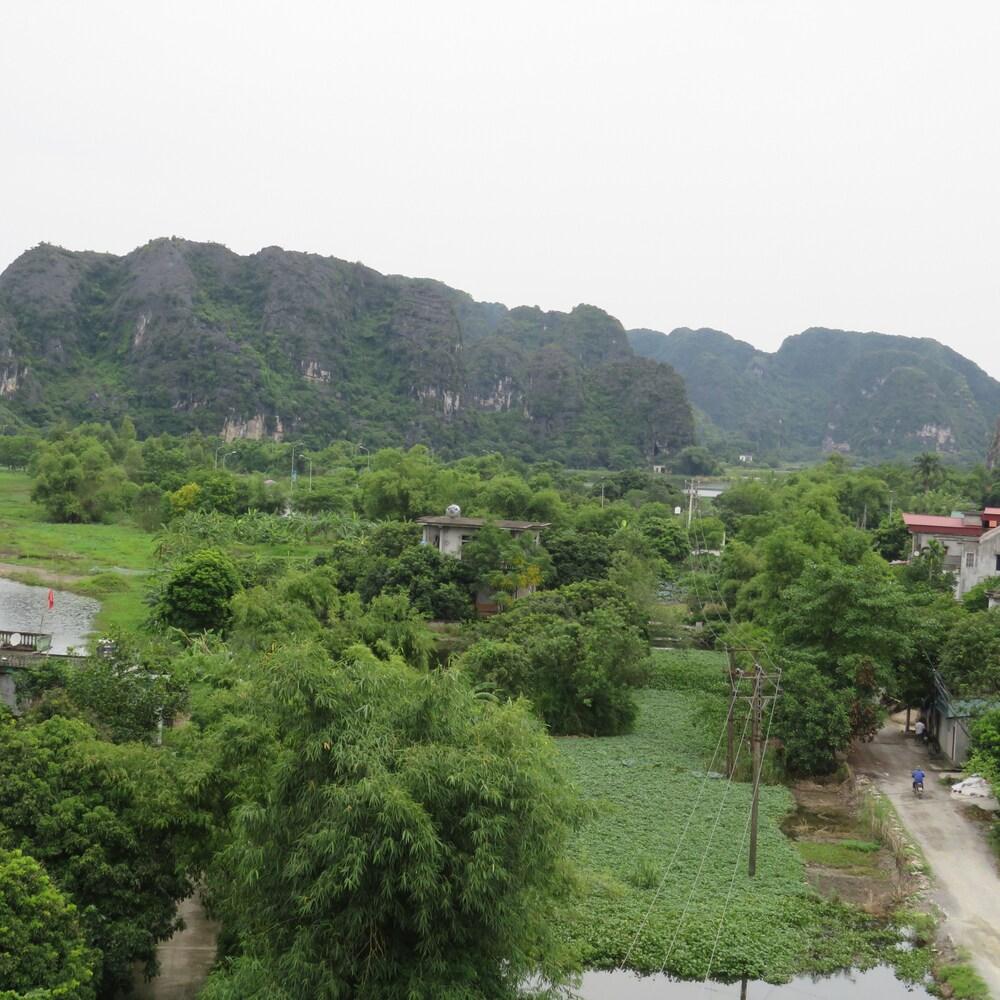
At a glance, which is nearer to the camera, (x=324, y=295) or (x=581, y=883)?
(x=581, y=883)

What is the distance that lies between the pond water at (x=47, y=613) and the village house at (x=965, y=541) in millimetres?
27813

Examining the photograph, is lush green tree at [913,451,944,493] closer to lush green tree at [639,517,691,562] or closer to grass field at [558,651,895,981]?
lush green tree at [639,517,691,562]

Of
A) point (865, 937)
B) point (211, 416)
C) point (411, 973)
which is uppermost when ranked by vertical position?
point (211, 416)

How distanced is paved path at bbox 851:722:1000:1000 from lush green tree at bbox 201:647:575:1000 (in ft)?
21.1

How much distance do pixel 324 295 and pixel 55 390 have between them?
3681 centimetres

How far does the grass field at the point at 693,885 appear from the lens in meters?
12.8

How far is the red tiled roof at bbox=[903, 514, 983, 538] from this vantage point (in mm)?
40359

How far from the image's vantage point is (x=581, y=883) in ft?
34.0

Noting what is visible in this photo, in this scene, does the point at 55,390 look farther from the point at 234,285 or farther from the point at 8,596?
the point at 8,596

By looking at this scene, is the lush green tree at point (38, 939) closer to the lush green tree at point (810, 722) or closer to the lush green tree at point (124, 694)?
the lush green tree at point (124, 694)

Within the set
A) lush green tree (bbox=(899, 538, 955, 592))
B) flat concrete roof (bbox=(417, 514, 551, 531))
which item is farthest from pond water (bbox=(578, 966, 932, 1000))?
flat concrete roof (bbox=(417, 514, 551, 531))

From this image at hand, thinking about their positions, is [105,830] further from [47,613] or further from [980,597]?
[47,613]

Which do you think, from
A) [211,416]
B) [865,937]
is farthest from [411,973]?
[211,416]

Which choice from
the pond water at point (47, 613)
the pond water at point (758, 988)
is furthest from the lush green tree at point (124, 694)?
the pond water at point (47, 613)
